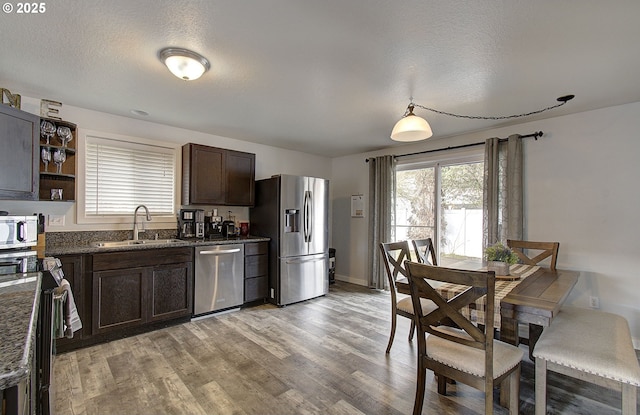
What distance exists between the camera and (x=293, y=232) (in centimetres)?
414

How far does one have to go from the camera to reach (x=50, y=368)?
1.53 meters

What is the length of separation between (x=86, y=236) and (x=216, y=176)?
5.19 ft

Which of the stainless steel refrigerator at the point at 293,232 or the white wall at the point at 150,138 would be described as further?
the stainless steel refrigerator at the point at 293,232

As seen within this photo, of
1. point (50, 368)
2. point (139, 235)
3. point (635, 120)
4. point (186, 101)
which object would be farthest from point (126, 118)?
point (635, 120)

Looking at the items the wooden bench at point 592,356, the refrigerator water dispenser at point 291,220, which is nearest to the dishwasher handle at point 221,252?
the refrigerator water dispenser at point 291,220

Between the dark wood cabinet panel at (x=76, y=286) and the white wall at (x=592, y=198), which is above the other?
the white wall at (x=592, y=198)

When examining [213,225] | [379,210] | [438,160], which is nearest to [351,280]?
[379,210]

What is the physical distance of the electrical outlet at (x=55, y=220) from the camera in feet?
9.70

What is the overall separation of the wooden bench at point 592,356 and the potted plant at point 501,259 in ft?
1.65

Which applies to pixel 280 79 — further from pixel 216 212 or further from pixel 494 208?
pixel 494 208

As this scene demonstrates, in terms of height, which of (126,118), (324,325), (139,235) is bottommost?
(324,325)

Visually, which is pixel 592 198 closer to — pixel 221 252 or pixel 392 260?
pixel 392 260

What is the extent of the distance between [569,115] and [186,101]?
417 centimetres

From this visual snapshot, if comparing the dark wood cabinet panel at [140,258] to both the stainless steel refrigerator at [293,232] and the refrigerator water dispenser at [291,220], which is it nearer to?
the stainless steel refrigerator at [293,232]
